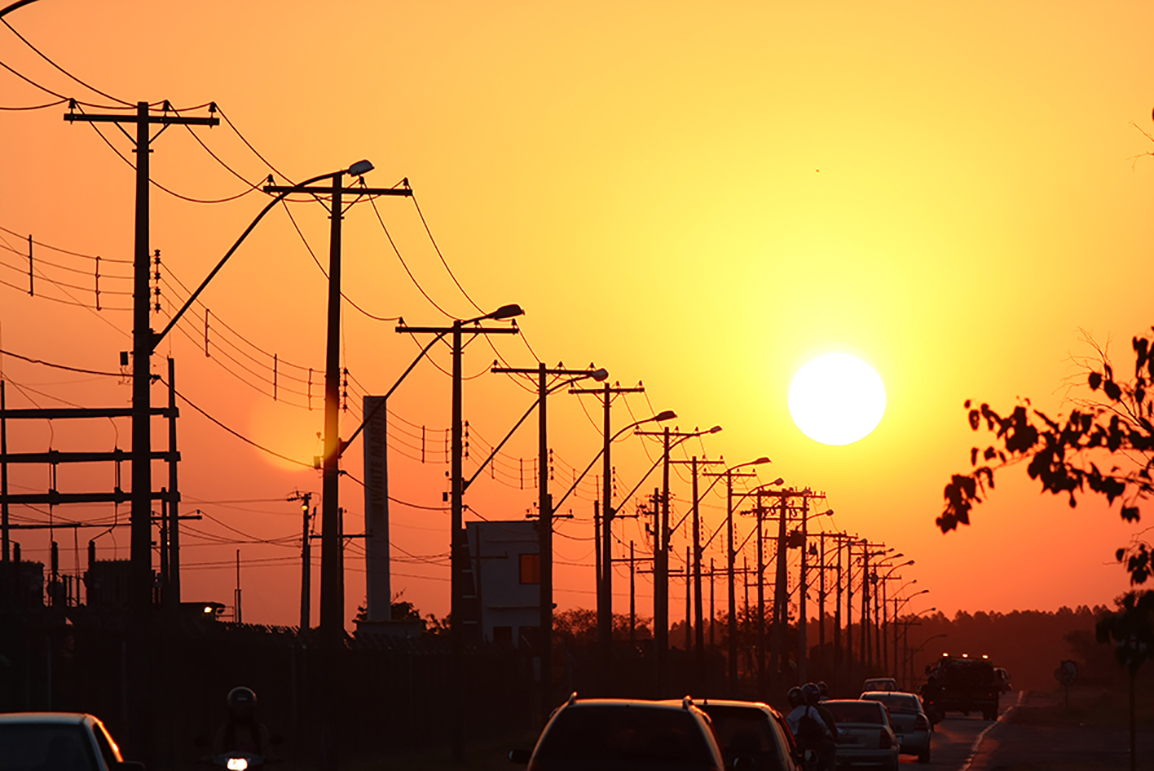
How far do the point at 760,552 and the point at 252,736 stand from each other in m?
75.8

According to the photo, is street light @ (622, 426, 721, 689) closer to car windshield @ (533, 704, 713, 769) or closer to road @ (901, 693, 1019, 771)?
road @ (901, 693, 1019, 771)

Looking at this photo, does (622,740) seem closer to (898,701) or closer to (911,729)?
(911,729)

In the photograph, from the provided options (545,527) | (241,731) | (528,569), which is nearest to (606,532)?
(545,527)

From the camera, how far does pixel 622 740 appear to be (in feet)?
48.3

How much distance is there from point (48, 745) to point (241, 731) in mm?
4760

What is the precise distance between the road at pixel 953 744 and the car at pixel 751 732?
73.3 feet

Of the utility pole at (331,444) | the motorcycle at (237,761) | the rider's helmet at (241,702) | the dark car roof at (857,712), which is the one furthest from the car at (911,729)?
the motorcycle at (237,761)

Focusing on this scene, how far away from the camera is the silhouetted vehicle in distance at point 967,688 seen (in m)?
84.6

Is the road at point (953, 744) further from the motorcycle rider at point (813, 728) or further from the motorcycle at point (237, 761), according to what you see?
the motorcycle at point (237, 761)

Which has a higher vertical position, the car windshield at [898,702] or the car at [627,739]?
the car at [627,739]

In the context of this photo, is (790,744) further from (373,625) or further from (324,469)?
(373,625)

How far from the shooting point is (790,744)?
755 inches

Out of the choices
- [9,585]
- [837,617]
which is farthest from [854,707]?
[837,617]

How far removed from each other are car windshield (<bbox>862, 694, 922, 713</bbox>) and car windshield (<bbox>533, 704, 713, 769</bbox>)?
99.1 ft
